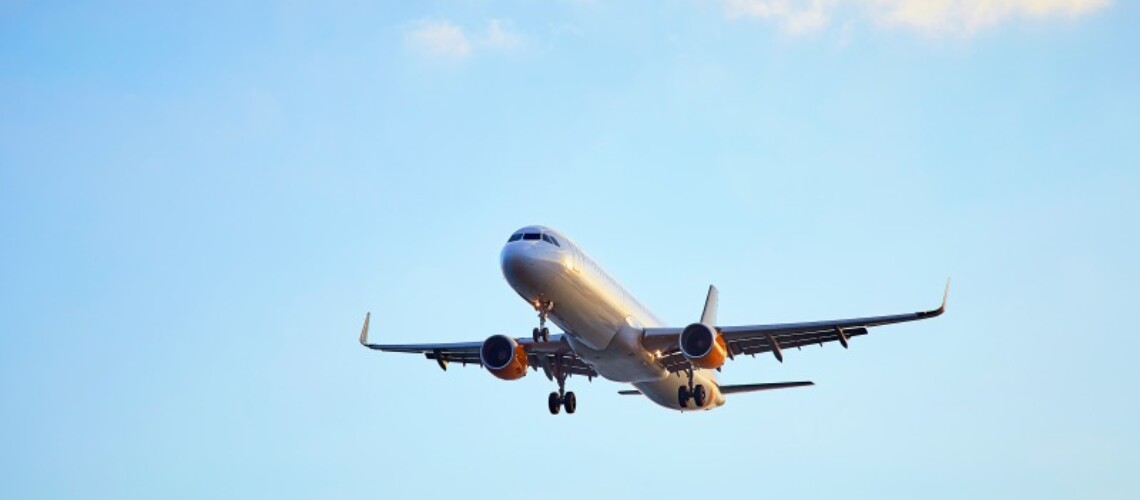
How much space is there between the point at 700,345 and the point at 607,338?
10.6 feet

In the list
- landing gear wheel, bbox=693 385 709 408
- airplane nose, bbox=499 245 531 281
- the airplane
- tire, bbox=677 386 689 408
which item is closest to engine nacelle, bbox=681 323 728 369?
the airplane

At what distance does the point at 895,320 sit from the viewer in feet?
173

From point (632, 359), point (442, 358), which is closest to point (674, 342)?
point (632, 359)

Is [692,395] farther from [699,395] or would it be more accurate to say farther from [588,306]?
[588,306]

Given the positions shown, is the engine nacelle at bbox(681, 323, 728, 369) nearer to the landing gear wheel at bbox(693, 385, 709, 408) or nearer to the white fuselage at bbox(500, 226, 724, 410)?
the white fuselage at bbox(500, 226, 724, 410)

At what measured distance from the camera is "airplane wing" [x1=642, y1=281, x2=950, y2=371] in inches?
2135

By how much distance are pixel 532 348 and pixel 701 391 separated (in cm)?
661

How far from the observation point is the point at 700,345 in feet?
174

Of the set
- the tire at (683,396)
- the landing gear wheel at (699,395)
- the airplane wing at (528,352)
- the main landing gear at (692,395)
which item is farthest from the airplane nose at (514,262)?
the landing gear wheel at (699,395)

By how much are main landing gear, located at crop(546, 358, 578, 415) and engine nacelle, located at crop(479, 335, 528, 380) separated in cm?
233

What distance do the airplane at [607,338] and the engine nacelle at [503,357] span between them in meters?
0.04

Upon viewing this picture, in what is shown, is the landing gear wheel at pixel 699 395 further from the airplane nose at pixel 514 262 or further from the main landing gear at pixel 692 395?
the airplane nose at pixel 514 262

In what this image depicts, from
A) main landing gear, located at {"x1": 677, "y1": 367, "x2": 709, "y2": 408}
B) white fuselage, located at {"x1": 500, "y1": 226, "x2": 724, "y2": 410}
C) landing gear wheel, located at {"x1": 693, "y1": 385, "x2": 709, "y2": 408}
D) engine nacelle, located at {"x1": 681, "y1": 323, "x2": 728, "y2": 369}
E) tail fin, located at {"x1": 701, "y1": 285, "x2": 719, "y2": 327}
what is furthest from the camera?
tail fin, located at {"x1": 701, "y1": 285, "x2": 719, "y2": 327}

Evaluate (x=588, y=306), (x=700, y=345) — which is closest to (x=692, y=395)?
(x=700, y=345)
